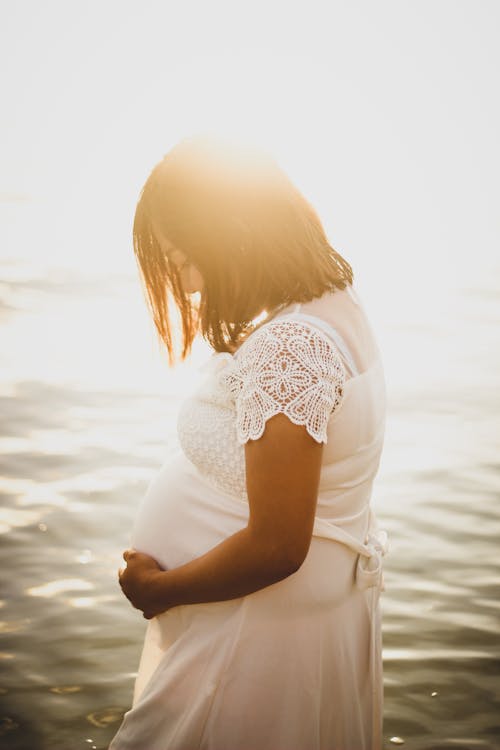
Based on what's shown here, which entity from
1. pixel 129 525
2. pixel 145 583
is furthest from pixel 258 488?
pixel 129 525

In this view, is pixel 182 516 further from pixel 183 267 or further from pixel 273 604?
pixel 183 267

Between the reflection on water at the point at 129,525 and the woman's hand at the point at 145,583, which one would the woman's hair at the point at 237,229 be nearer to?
the woman's hand at the point at 145,583

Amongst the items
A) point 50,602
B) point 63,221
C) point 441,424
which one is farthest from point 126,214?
point 50,602

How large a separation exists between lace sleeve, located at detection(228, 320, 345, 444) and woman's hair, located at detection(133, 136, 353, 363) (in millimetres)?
125

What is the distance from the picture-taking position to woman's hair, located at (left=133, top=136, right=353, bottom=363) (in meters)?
1.79

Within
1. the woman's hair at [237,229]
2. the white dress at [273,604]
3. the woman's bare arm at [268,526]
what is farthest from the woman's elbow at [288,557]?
the woman's hair at [237,229]

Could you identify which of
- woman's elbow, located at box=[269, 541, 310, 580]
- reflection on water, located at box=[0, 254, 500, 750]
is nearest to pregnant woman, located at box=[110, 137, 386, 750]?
woman's elbow, located at box=[269, 541, 310, 580]

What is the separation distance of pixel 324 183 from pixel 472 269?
401 centimetres

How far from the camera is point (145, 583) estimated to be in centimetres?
201

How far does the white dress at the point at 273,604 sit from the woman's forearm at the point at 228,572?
0.24 ft

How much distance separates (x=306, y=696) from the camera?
1.94 m

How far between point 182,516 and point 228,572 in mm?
259

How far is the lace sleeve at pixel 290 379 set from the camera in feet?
5.41

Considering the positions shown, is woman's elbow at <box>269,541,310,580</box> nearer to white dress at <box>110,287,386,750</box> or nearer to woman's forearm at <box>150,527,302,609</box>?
woman's forearm at <box>150,527,302,609</box>
